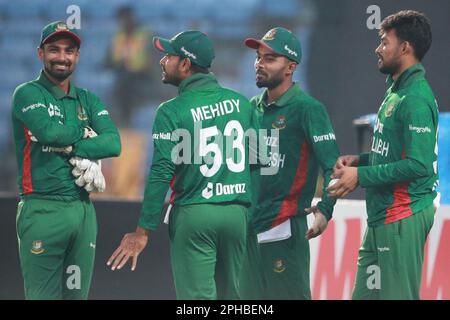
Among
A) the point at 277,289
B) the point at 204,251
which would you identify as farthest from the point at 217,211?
the point at 277,289

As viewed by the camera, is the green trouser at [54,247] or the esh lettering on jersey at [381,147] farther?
the green trouser at [54,247]

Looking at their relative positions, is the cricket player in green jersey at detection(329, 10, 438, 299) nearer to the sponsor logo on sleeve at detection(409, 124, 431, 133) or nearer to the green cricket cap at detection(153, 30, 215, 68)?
the sponsor logo on sleeve at detection(409, 124, 431, 133)

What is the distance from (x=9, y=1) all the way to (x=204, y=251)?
6.35 metres

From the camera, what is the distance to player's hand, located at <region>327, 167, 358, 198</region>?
5.34m

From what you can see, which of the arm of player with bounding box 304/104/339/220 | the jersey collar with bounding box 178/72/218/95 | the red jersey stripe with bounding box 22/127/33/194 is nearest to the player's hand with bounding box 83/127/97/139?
the red jersey stripe with bounding box 22/127/33/194

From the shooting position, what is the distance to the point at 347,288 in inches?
277

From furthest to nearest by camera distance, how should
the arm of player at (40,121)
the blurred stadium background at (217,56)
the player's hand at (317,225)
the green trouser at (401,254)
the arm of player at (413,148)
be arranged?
the blurred stadium background at (217,56)
the player's hand at (317,225)
the arm of player at (40,121)
the green trouser at (401,254)
the arm of player at (413,148)

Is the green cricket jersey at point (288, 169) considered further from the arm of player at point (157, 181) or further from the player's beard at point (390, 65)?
the arm of player at point (157, 181)

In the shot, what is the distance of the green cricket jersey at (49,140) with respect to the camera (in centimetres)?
544

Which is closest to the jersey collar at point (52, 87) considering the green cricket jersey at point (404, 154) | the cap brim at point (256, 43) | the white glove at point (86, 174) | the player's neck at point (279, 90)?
the white glove at point (86, 174)

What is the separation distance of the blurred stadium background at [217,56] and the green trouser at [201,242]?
3.03m

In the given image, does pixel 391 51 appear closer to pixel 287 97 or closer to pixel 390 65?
pixel 390 65

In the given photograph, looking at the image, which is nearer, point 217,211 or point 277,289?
point 217,211
